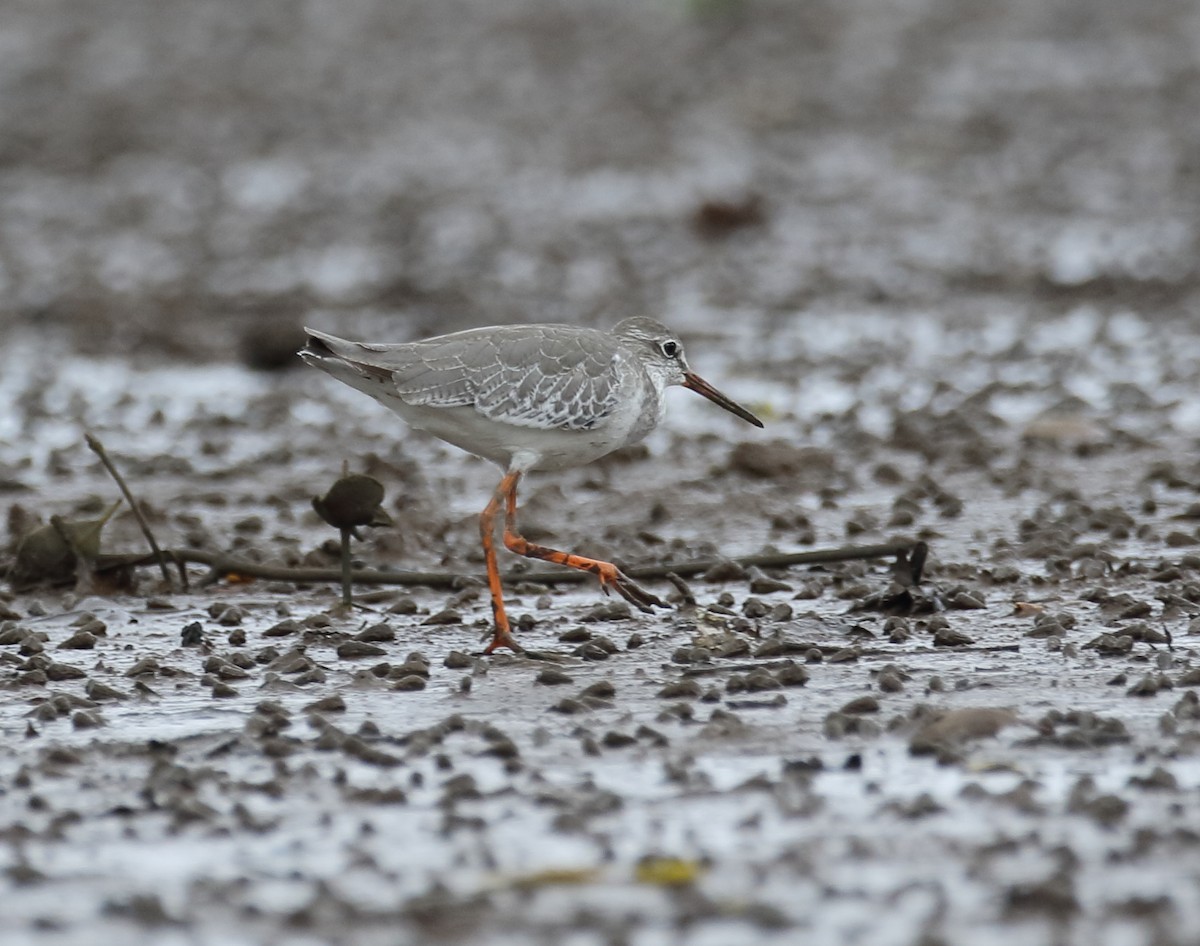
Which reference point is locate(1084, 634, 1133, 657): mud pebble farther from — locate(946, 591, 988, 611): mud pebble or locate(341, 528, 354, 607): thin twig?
locate(341, 528, 354, 607): thin twig

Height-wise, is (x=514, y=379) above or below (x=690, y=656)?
above

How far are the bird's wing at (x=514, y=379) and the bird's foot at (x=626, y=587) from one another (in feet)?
1.95

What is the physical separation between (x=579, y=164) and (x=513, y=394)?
1591 centimetres

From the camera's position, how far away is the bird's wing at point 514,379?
795 cm

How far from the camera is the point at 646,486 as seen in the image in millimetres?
11484

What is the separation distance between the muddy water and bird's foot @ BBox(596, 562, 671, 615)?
4.9 inches

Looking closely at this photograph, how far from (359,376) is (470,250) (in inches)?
487

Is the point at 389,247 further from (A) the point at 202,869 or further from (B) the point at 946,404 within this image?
(A) the point at 202,869

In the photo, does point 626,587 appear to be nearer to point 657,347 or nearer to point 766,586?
point 766,586

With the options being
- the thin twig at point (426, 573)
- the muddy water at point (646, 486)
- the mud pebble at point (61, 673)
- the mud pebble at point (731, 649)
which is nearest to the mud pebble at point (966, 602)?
the muddy water at point (646, 486)

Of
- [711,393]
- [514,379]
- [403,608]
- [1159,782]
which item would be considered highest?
[514,379]

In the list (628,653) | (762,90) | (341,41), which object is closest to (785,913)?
(628,653)

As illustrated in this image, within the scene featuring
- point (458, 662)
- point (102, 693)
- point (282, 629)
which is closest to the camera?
point (102, 693)

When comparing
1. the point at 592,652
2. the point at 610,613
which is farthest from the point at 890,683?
the point at 610,613
